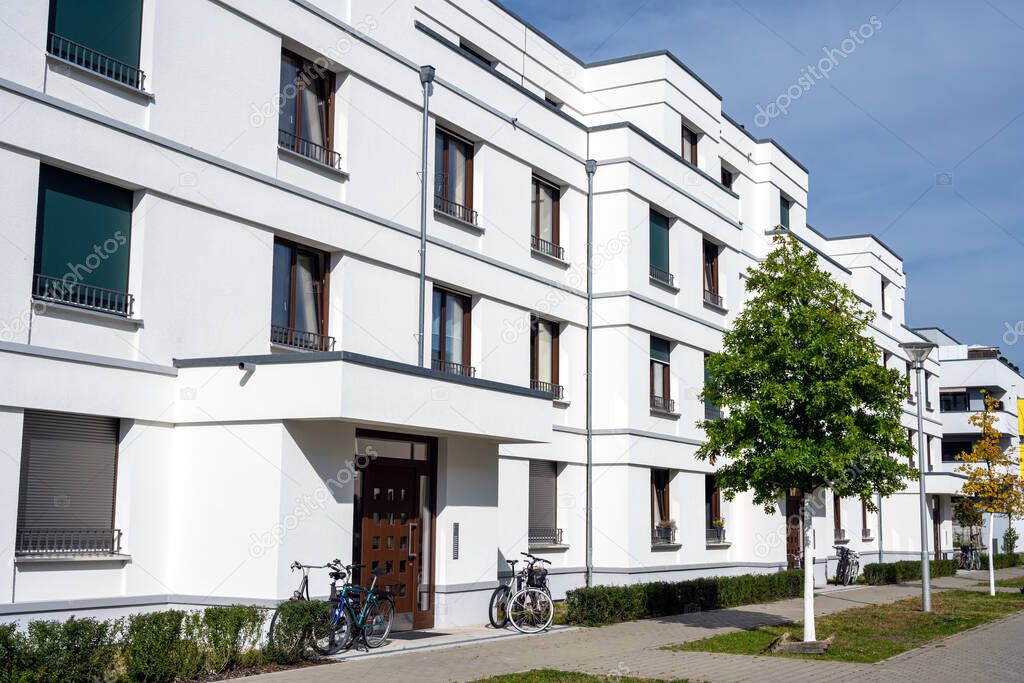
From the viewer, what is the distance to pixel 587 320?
22781 millimetres

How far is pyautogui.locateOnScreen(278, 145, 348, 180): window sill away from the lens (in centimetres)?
1521

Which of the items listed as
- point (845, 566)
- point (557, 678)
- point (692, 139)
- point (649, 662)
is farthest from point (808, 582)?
point (845, 566)

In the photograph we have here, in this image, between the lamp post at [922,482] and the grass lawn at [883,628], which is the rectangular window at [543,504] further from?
the lamp post at [922,482]

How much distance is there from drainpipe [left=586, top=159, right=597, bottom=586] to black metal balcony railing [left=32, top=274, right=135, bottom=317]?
37.0ft

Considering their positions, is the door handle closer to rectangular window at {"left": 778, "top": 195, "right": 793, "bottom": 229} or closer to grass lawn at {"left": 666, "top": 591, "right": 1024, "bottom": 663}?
grass lawn at {"left": 666, "top": 591, "right": 1024, "bottom": 663}

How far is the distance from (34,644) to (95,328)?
3.86 meters

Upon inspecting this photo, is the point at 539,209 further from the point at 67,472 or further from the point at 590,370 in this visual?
the point at 67,472

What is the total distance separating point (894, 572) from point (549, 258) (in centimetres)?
1870

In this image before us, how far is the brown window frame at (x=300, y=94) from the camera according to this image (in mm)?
15742

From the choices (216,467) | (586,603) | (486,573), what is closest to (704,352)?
(586,603)

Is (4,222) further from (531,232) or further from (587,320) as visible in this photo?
(587,320)

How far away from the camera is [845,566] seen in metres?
31.9

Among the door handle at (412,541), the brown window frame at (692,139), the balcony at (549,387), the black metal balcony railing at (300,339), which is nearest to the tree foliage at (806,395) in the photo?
the door handle at (412,541)

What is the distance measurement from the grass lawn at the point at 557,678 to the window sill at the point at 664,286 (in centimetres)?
1243
